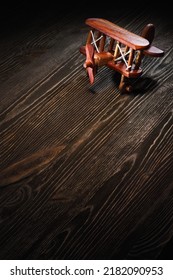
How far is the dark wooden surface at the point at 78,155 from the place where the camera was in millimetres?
1238

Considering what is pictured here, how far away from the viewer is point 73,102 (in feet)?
5.51

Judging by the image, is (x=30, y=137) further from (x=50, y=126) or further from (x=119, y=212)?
(x=119, y=212)

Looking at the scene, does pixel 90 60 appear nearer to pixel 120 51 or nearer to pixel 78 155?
pixel 120 51

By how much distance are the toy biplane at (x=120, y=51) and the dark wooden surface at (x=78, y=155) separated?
12 centimetres

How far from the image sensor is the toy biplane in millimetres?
1553

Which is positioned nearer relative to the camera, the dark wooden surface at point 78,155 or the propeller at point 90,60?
the dark wooden surface at point 78,155

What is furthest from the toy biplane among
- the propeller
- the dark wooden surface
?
the dark wooden surface

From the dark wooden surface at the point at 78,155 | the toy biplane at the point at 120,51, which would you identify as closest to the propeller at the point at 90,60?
the toy biplane at the point at 120,51

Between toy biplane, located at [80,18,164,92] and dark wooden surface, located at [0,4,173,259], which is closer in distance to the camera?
dark wooden surface, located at [0,4,173,259]

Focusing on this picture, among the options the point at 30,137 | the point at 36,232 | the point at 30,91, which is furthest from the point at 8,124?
the point at 36,232

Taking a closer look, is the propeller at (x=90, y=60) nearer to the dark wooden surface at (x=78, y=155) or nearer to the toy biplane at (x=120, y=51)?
the toy biplane at (x=120, y=51)

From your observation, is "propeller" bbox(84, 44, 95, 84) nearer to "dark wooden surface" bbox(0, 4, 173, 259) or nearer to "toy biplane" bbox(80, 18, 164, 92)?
"toy biplane" bbox(80, 18, 164, 92)

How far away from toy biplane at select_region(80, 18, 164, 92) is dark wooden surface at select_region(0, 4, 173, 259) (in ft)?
0.39

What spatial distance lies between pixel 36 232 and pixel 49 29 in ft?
4.07
